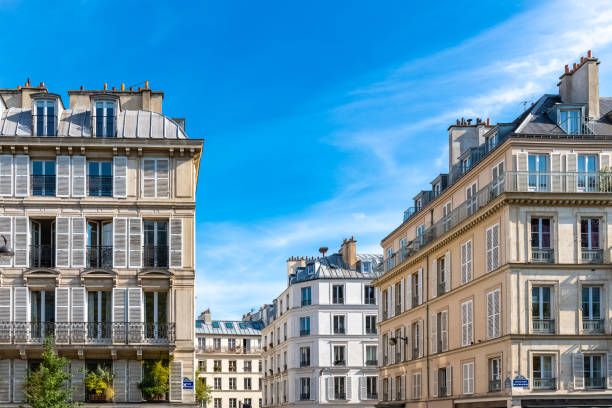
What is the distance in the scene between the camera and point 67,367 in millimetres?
32219

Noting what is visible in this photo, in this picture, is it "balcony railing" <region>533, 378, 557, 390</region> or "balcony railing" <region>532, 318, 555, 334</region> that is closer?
"balcony railing" <region>533, 378, 557, 390</region>

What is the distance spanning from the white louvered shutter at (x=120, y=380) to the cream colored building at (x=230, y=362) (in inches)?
2697

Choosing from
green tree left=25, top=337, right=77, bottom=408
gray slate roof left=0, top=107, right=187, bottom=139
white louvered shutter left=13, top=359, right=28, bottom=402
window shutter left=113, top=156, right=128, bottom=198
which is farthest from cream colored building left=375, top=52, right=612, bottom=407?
white louvered shutter left=13, top=359, right=28, bottom=402

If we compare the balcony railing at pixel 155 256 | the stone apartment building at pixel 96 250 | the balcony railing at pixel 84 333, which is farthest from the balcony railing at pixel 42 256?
the balcony railing at pixel 155 256

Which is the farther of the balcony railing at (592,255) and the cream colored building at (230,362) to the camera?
the cream colored building at (230,362)

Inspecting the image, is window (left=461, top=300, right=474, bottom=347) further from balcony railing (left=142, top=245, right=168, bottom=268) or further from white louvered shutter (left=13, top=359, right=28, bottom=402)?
white louvered shutter (left=13, top=359, right=28, bottom=402)

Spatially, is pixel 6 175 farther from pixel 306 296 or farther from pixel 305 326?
pixel 305 326

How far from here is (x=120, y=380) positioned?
3200cm

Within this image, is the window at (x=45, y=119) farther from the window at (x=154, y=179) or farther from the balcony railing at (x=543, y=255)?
the balcony railing at (x=543, y=255)

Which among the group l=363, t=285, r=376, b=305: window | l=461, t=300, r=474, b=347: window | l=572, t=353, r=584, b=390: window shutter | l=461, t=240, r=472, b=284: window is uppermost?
l=461, t=240, r=472, b=284: window

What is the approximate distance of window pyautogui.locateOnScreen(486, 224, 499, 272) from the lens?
1380 inches

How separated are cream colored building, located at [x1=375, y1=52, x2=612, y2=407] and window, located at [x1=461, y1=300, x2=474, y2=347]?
8cm

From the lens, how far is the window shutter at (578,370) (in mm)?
32812

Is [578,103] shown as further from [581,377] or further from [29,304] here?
[29,304]
